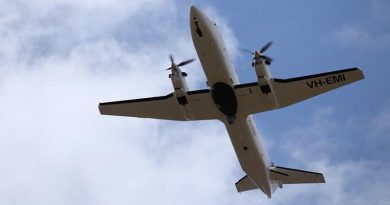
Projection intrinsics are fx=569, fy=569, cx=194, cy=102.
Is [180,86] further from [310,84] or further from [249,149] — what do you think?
[310,84]

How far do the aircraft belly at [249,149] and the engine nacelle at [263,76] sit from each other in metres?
2.42

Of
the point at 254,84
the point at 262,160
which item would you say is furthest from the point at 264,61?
the point at 262,160

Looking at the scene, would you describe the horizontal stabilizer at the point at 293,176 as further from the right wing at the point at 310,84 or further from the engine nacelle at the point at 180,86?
the engine nacelle at the point at 180,86

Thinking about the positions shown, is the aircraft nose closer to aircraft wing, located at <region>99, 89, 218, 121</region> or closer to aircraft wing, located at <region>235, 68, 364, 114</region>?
aircraft wing, located at <region>235, 68, 364, 114</region>

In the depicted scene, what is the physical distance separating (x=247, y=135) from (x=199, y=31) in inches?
296

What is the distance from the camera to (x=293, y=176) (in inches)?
1548

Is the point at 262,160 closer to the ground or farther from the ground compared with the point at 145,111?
closer to the ground

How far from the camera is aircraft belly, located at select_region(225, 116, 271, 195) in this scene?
3431 cm

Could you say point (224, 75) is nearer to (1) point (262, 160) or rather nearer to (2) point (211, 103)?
(2) point (211, 103)

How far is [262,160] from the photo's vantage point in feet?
118

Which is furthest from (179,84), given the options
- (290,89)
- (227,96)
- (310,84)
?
(310,84)

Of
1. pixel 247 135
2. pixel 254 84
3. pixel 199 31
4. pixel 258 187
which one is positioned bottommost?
pixel 258 187

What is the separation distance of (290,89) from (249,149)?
4512 millimetres

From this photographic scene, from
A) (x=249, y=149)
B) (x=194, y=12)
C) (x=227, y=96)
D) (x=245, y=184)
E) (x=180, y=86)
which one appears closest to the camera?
(x=194, y=12)
